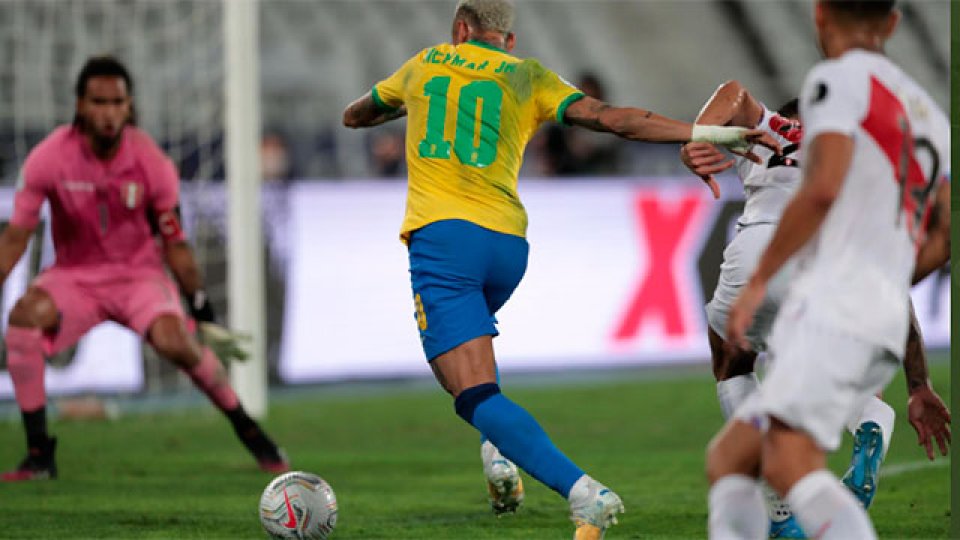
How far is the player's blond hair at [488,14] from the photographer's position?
634cm

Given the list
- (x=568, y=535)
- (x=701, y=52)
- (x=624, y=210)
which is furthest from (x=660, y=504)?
(x=701, y=52)

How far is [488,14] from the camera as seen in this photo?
20.8ft

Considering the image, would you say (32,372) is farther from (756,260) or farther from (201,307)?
(756,260)

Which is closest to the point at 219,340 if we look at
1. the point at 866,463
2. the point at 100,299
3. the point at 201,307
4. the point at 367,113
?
the point at 201,307

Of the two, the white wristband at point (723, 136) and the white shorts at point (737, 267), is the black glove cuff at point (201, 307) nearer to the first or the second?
the white shorts at point (737, 267)

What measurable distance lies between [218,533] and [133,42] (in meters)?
7.28

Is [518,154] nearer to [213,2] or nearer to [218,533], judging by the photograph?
[218,533]

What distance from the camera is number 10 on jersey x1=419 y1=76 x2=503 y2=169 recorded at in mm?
6227

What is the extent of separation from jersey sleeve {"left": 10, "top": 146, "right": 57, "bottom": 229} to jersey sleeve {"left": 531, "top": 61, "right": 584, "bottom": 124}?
3.92 metres

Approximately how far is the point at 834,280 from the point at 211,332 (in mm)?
5727

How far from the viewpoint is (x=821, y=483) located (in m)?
4.16

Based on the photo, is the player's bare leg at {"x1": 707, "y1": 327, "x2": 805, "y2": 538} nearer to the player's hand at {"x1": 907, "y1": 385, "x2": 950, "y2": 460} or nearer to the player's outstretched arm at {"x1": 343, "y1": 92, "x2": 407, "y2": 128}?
the player's hand at {"x1": 907, "y1": 385, "x2": 950, "y2": 460}

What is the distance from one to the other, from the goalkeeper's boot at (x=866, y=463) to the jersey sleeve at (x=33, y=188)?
472 cm

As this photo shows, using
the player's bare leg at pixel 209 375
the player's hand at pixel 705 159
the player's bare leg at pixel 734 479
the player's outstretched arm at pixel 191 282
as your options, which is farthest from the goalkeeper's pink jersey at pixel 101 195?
the player's bare leg at pixel 734 479
